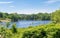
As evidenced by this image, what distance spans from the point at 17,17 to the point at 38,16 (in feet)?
32.4

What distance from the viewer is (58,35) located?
13.7 metres

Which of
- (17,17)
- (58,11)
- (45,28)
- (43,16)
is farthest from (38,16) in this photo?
(45,28)

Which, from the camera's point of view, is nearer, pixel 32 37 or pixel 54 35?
pixel 54 35

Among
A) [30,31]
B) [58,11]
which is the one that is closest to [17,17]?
[58,11]

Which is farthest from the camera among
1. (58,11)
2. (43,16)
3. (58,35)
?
(43,16)

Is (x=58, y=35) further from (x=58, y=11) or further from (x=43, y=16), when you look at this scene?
(x=43, y=16)

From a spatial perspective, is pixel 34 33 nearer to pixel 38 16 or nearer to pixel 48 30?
pixel 48 30

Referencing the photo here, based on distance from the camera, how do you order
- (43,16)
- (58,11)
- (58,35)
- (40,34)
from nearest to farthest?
1. (58,35)
2. (40,34)
3. (58,11)
4. (43,16)

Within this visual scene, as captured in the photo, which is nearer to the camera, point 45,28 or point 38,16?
point 45,28

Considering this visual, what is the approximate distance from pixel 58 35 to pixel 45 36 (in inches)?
49.9

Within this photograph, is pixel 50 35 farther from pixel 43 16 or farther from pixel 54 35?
pixel 43 16

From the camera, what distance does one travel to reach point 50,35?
13945 millimetres

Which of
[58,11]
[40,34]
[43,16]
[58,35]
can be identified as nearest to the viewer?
[58,35]

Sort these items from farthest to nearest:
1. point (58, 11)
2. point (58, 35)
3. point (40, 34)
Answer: point (58, 11)
point (40, 34)
point (58, 35)
